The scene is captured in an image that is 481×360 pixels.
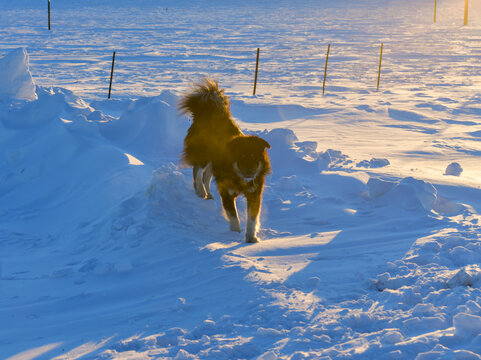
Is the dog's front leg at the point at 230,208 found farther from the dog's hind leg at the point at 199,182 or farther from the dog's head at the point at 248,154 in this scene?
the dog's hind leg at the point at 199,182

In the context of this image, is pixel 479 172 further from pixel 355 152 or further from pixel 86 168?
pixel 86 168

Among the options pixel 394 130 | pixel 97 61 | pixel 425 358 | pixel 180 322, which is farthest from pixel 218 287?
pixel 97 61

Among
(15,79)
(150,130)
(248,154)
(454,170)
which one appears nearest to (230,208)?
(248,154)

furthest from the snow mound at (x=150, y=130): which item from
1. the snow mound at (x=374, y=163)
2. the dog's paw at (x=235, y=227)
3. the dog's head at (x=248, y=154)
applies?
the dog's head at (x=248, y=154)

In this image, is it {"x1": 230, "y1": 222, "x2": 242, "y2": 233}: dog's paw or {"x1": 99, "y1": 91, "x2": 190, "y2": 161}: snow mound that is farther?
{"x1": 99, "y1": 91, "x2": 190, "y2": 161}: snow mound

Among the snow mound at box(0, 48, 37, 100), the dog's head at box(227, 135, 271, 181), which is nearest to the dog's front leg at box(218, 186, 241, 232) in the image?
the dog's head at box(227, 135, 271, 181)

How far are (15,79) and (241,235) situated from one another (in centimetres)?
790

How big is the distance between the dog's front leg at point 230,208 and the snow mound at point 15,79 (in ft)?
24.2

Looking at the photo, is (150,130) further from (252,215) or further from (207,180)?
(252,215)

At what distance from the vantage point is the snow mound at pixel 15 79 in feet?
37.6

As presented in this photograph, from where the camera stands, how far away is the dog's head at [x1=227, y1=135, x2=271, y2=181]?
17.3 feet

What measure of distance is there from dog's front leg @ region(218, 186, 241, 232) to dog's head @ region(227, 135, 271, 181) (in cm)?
43

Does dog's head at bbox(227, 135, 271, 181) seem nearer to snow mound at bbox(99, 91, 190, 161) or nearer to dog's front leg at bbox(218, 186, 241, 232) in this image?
dog's front leg at bbox(218, 186, 241, 232)

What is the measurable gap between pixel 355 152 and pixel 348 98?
6.93m
